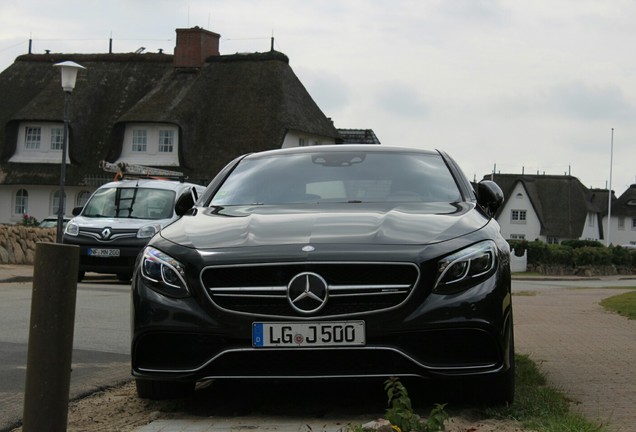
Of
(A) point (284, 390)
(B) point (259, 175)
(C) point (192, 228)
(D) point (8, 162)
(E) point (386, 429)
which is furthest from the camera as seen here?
(D) point (8, 162)

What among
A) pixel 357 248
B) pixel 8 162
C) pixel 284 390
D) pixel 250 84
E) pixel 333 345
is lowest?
pixel 284 390

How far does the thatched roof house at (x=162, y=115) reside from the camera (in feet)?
171

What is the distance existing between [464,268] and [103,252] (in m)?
14.4

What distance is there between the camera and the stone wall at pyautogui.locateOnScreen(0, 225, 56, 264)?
84.6 ft

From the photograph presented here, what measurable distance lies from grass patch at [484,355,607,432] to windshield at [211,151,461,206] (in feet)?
4.14

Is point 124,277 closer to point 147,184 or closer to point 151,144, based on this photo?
point 147,184

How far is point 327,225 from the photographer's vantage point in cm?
559

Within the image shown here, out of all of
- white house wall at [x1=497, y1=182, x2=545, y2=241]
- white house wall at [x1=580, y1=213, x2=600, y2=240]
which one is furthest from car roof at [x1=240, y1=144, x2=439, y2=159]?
white house wall at [x1=580, y1=213, x2=600, y2=240]

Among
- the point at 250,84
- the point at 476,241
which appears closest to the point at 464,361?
the point at 476,241

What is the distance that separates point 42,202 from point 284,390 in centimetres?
4912

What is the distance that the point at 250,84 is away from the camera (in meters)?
54.2

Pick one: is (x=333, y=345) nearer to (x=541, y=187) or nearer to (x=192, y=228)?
(x=192, y=228)

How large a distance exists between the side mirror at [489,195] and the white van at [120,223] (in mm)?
11190

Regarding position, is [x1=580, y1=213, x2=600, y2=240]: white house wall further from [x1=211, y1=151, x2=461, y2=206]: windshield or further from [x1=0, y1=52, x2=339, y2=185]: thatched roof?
[x1=211, y1=151, x2=461, y2=206]: windshield
